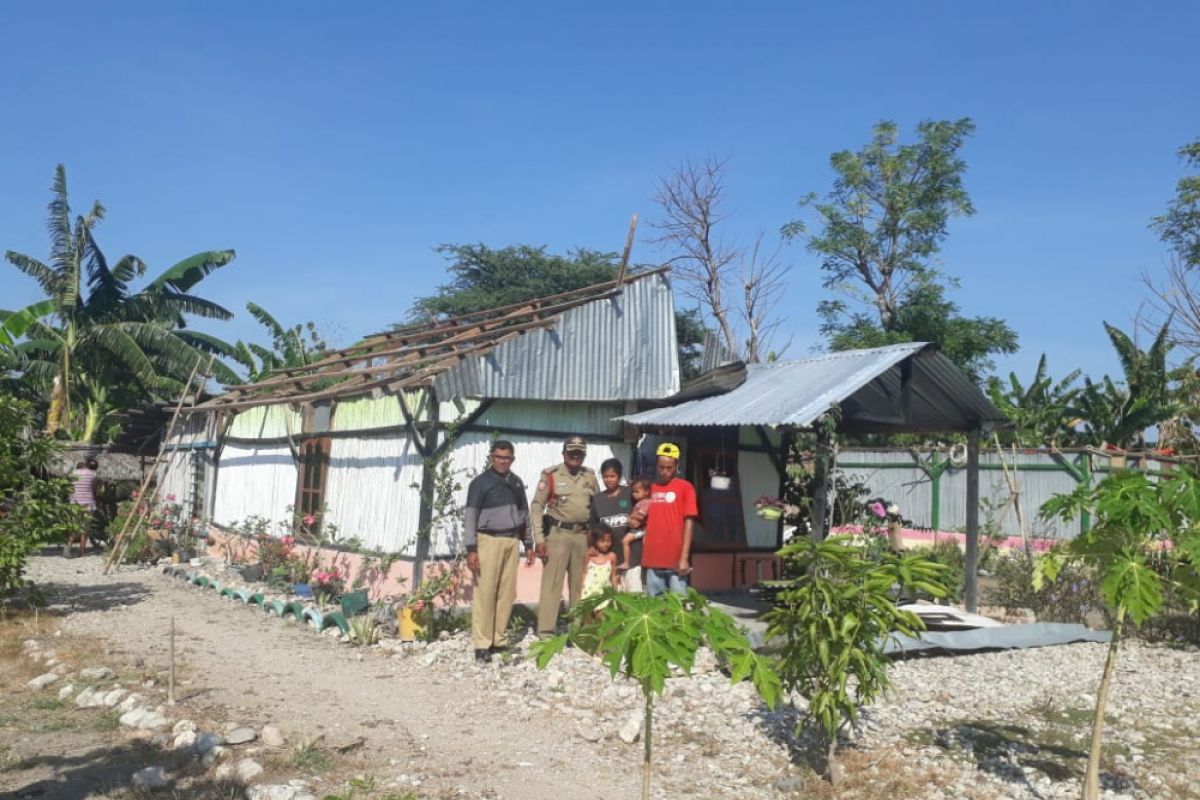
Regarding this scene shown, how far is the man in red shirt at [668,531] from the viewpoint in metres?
8.02

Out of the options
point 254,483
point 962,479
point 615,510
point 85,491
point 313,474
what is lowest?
point 85,491

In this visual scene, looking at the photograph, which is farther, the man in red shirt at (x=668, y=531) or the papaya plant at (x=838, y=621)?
the man in red shirt at (x=668, y=531)

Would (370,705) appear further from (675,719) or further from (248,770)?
(675,719)

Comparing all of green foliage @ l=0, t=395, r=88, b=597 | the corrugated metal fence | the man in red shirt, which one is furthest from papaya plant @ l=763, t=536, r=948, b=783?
the corrugated metal fence

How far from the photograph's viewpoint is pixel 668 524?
8055 mm

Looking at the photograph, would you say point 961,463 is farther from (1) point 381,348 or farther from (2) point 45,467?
(2) point 45,467

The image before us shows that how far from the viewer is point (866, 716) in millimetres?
6500

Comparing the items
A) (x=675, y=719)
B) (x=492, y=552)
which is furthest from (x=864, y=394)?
(x=675, y=719)

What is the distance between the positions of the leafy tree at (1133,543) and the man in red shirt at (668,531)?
3.65 metres

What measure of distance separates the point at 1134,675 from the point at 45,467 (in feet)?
35.1

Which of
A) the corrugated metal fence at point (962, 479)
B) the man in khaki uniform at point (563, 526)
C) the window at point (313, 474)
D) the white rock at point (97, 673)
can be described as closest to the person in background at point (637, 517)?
the man in khaki uniform at point (563, 526)

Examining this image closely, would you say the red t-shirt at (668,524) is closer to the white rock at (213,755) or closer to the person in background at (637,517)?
the person in background at (637,517)

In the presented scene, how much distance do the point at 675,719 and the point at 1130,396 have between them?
814 inches

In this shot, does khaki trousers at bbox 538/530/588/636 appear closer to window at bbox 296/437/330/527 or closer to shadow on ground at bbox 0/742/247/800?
shadow on ground at bbox 0/742/247/800
